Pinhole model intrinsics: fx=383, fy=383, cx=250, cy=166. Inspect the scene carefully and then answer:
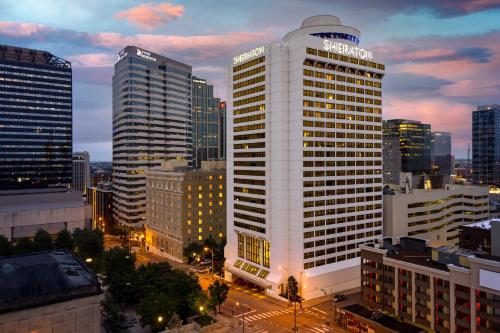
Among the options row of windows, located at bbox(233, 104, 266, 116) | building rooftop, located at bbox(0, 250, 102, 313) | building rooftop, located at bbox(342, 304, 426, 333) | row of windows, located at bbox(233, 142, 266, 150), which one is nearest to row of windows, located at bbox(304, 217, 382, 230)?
building rooftop, located at bbox(342, 304, 426, 333)

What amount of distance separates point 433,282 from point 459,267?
663 cm

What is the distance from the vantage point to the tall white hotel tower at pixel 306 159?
335 feet

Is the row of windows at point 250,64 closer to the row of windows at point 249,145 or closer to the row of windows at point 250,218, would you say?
the row of windows at point 249,145

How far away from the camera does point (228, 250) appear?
405 ft

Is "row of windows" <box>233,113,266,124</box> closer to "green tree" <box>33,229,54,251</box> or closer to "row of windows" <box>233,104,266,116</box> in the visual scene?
"row of windows" <box>233,104,266,116</box>

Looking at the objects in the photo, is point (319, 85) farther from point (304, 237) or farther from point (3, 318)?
point (3, 318)

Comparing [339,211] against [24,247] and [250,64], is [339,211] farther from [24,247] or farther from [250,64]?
[24,247]

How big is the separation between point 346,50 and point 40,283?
95046 mm

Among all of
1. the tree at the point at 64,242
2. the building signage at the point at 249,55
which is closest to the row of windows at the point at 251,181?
the building signage at the point at 249,55

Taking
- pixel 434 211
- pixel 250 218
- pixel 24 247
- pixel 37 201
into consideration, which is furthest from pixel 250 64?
pixel 37 201

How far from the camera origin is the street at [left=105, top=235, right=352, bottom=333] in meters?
83.3

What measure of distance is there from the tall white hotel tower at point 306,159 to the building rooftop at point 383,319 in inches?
704

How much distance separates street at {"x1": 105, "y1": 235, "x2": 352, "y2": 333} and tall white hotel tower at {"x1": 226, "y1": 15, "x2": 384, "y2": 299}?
490 cm

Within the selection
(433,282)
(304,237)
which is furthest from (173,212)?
(433,282)
